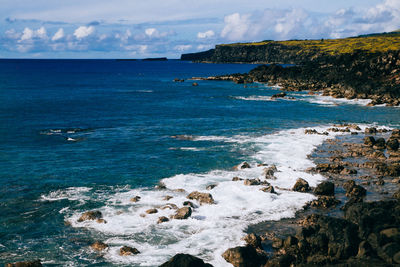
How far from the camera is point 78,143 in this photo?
50750mm

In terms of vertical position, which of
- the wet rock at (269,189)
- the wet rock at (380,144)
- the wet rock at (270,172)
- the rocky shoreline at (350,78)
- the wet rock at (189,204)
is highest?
the rocky shoreline at (350,78)

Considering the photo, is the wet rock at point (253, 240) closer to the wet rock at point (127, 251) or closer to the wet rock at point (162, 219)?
the wet rock at point (162, 219)

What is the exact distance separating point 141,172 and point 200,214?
12209 mm

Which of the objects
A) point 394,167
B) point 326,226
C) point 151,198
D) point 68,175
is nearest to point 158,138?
point 68,175

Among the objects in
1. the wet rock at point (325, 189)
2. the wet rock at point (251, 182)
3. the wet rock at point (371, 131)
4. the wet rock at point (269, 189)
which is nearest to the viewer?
the wet rock at point (325, 189)

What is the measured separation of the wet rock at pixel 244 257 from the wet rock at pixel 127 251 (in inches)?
225

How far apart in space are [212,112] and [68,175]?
46.1 m

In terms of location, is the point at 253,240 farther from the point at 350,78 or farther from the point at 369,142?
the point at 350,78

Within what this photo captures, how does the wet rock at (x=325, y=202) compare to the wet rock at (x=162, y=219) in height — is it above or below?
above

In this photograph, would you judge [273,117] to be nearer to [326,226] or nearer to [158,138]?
[158,138]

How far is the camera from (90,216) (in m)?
27.9

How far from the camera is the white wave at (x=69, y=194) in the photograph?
32.0 m

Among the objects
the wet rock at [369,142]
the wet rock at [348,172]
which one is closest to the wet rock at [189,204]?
the wet rock at [348,172]

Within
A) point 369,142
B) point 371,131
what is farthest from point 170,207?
point 371,131
